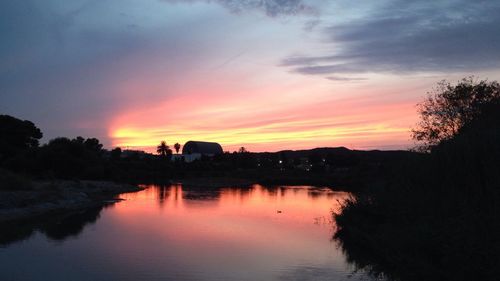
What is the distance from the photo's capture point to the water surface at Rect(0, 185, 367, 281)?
15.7 meters

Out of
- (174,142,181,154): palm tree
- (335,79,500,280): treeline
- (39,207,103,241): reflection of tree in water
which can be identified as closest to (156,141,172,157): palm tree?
(174,142,181,154): palm tree

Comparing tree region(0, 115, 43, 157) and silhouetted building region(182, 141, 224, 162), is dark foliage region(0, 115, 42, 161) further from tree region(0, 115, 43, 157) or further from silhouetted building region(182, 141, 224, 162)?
silhouetted building region(182, 141, 224, 162)

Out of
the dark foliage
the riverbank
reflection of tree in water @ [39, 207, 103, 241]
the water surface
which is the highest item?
the dark foliage

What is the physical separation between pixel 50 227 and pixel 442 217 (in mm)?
20085

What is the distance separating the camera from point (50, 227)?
85.2 feet

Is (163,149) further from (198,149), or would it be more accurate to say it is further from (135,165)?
(135,165)

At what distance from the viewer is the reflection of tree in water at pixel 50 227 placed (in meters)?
22.6

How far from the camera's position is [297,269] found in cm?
1667

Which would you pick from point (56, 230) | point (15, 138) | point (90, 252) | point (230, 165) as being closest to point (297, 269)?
point (90, 252)

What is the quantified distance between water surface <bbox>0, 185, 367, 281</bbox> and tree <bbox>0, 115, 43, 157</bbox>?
29376 mm

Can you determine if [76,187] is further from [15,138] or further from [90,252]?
[90,252]

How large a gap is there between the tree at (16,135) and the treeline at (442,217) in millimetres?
47392

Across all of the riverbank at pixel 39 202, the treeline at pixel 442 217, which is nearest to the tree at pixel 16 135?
the riverbank at pixel 39 202

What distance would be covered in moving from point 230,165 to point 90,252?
86.7 meters
